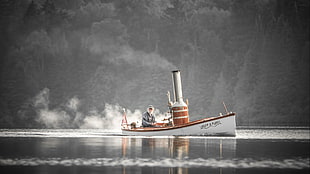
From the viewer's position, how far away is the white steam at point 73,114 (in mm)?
143500

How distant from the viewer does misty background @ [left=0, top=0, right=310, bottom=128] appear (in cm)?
15300

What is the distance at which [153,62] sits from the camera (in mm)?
173750

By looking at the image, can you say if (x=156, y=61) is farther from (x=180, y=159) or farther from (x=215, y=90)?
(x=180, y=159)

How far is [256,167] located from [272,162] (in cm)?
201

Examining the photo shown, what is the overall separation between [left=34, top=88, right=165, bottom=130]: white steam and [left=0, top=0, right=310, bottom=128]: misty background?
1.09 feet

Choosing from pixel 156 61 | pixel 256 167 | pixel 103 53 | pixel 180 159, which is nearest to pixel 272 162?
pixel 256 167

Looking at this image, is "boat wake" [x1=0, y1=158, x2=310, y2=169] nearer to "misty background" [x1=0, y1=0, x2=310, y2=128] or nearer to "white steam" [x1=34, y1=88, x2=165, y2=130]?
"misty background" [x1=0, y1=0, x2=310, y2=128]

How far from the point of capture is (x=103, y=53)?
184 m

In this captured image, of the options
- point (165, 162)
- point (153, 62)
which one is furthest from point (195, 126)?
point (153, 62)

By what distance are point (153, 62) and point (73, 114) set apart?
34.6 m

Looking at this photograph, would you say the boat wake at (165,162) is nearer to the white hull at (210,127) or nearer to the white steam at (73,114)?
the white hull at (210,127)

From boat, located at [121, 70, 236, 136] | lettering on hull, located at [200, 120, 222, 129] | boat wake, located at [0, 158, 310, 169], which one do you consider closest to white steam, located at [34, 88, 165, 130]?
boat, located at [121, 70, 236, 136]

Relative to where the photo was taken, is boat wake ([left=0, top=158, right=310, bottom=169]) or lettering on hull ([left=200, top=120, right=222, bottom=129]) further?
lettering on hull ([left=200, top=120, right=222, bottom=129])

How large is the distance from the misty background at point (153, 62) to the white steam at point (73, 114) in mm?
333
